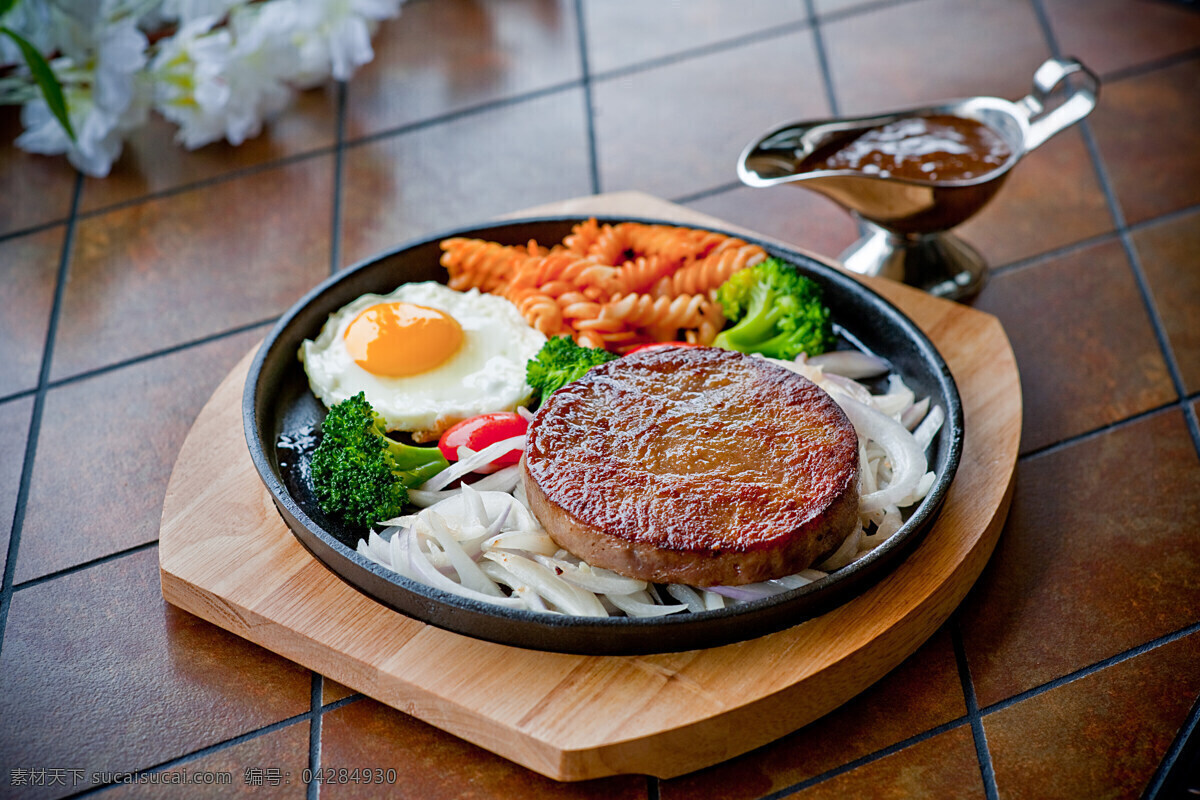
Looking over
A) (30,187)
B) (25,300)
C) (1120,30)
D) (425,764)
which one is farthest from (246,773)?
(1120,30)

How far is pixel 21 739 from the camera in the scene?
2.98 metres

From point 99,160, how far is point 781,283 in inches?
142

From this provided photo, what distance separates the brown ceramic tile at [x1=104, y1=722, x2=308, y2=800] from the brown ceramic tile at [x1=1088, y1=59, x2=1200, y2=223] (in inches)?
168

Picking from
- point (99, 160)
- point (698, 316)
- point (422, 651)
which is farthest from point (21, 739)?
point (99, 160)

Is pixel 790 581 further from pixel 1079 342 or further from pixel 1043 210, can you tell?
pixel 1043 210

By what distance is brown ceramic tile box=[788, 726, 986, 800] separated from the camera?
2.81 metres

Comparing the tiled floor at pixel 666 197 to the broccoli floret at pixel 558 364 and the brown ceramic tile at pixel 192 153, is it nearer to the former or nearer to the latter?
the brown ceramic tile at pixel 192 153

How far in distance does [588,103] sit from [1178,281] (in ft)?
10.1

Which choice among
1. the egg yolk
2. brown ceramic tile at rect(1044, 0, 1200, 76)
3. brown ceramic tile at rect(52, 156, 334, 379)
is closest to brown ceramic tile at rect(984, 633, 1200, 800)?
the egg yolk

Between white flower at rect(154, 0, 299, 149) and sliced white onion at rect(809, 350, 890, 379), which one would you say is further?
white flower at rect(154, 0, 299, 149)

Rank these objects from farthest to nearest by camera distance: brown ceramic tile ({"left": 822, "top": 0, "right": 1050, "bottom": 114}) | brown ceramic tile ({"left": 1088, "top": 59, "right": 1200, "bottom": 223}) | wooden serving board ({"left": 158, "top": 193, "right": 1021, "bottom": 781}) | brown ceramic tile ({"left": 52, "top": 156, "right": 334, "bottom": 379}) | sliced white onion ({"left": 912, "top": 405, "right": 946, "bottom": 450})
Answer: brown ceramic tile ({"left": 822, "top": 0, "right": 1050, "bottom": 114}) → brown ceramic tile ({"left": 1088, "top": 59, "right": 1200, "bottom": 223}) → brown ceramic tile ({"left": 52, "top": 156, "right": 334, "bottom": 379}) → sliced white onion ({"left": 912, "top": 405, "right": 946, "bottom": 450}) → wooden serving board ({"left": 158, "top": 193, "right": 1021, "bottom": 781})

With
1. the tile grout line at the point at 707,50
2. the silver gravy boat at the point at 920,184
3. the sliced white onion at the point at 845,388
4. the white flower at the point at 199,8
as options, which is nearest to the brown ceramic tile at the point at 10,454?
the white flower at the point at 199,8

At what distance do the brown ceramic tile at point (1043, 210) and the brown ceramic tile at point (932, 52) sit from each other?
1.73 ft

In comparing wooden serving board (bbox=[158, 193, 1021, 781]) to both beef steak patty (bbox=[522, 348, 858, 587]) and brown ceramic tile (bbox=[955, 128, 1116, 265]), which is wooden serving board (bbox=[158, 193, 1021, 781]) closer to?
beef steak patty (bbox=[522, 348, 858, 587])
